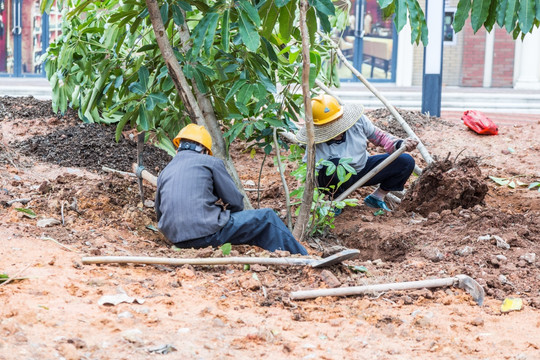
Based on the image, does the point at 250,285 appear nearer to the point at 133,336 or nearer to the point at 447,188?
the point at 133,336

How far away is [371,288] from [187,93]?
2.04 m

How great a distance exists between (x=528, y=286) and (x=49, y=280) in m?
2.56

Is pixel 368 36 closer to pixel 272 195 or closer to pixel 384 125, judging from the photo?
pixel 384 125

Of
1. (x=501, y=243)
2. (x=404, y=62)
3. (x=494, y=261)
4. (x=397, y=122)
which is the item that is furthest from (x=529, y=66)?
(x=494, y=261)

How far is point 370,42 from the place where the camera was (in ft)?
54.7

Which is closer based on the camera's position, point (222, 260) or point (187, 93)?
point (222, 260)

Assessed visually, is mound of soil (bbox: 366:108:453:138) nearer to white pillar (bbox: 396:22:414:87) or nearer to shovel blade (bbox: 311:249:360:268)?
shovel blade (bbox: 311:249:360:268)

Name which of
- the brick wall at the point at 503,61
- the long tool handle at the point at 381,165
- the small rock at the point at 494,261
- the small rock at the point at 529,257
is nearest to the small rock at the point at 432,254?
the small rock at the point at 494,261

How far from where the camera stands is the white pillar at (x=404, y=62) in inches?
645

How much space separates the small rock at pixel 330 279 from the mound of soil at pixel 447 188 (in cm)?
226

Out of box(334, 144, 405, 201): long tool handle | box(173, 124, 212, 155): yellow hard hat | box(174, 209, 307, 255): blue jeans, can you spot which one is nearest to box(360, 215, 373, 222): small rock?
box(334, 144, 405, 201): long tool handle

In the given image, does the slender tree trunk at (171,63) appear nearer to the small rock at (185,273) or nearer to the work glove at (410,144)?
the small rock at (185,273)

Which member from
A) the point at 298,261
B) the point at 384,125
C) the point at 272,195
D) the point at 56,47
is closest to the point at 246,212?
the point at 298,261

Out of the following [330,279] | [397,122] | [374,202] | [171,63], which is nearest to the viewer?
[330,279]
